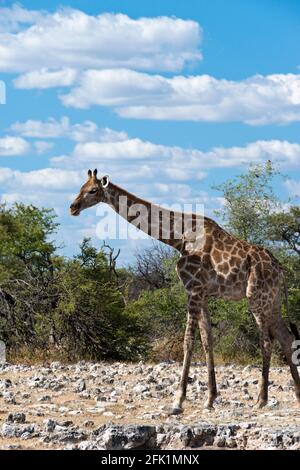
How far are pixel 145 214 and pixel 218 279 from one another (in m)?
1.36

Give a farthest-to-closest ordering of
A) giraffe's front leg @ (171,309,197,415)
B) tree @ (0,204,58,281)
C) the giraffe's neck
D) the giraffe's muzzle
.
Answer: tree @ (0,204,58,281) < the giraffe's muzzle < the giraffe's neck < giraffe's front leg @ (171,309,197,415)

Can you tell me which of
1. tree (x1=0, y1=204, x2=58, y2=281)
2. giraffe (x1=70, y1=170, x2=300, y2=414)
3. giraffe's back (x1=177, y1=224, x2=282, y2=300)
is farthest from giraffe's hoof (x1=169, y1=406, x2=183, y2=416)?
tree (x1=0, y1=204, x2=58, y2=281)

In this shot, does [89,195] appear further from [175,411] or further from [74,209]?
[175,411]

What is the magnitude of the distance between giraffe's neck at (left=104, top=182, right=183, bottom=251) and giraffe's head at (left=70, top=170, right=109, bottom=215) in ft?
0.28

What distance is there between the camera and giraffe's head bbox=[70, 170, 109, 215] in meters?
12.3

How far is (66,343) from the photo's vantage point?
1856 cm

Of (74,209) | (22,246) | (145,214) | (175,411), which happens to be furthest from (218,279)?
(22,246)

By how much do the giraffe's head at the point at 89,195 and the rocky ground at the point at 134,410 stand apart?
8.49 feet

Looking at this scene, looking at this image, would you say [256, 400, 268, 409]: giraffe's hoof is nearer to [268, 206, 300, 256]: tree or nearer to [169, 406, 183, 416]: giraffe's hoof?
[169, 406, 183, 416]: giraffe's hoof

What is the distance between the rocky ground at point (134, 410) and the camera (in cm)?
875

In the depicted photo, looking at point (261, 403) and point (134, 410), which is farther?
point (261, 403)

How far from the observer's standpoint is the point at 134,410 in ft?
37.4
